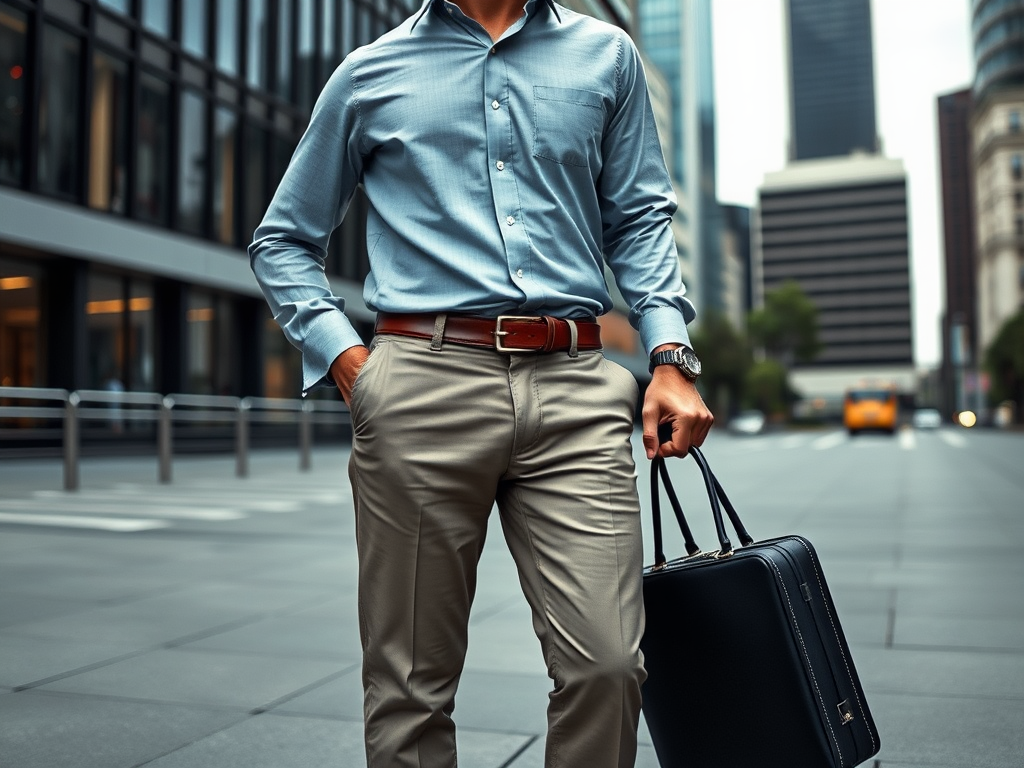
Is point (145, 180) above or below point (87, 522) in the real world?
above

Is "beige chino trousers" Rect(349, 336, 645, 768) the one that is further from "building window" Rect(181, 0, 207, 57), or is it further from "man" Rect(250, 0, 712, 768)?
"building window" Rect(181, 0, 207, 57)

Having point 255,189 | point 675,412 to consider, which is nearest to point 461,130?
point 675,412

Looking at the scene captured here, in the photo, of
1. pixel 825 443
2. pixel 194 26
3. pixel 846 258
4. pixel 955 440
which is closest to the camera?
pixel 194 26

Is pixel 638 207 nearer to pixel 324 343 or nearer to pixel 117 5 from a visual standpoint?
pixel 324 343

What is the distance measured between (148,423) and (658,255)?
60.3ft

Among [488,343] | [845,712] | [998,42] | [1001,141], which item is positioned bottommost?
[845,712]

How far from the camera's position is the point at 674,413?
5.98 ft

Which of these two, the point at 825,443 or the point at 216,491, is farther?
the point at 825,443

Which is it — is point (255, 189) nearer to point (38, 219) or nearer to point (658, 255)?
point (38, 219)

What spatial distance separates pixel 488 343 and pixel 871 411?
52636 mm

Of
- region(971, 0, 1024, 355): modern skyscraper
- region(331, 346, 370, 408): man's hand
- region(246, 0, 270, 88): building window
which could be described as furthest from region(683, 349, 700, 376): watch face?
region(971, 0, 1024, 355): modern skyscraper

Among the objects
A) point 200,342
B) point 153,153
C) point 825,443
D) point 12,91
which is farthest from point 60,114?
point 825,443

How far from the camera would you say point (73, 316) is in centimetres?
1744

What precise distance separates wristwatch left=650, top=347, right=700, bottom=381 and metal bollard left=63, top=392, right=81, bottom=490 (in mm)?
9971
